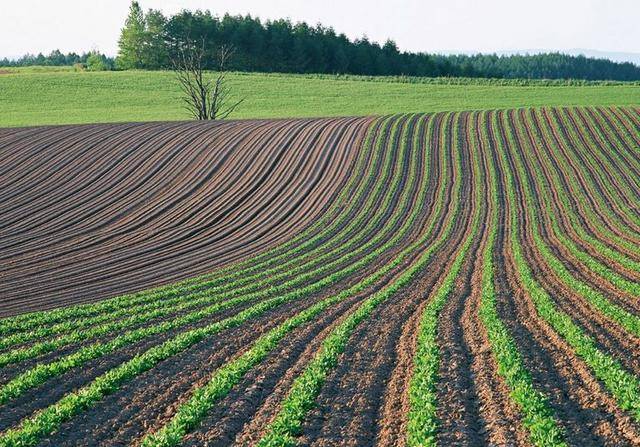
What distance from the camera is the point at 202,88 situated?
61.1 meters

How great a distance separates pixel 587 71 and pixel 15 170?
171643 mm

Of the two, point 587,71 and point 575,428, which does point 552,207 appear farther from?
point 587,71

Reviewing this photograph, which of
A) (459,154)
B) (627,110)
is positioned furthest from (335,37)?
(459,154)

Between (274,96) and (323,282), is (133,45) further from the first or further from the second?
(323,282)

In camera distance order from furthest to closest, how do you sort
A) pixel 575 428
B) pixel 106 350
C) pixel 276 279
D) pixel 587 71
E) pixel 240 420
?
1. pixel 587 71
2. pixel 276 279
3. pixel 106 350
4. pixel 240 420
5. pixel 575 428

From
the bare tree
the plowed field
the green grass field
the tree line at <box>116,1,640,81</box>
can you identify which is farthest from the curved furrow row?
the tree line at <box>116,1,640,81</box>

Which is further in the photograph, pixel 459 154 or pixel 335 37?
pixel 335 37

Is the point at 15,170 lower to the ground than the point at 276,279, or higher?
higher

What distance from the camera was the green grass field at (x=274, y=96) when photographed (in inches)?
2547

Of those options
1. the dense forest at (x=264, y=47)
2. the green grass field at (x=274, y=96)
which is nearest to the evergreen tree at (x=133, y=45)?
the dense forest at (x=264, y=47)

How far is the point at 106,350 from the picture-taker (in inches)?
552

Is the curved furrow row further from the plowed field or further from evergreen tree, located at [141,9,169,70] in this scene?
evergreen tree, located at [141,9,169,70]

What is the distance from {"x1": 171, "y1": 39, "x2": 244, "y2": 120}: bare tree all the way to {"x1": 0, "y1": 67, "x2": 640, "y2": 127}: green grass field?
1.60 metres

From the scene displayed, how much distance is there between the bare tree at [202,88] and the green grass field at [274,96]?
5.25 feet
